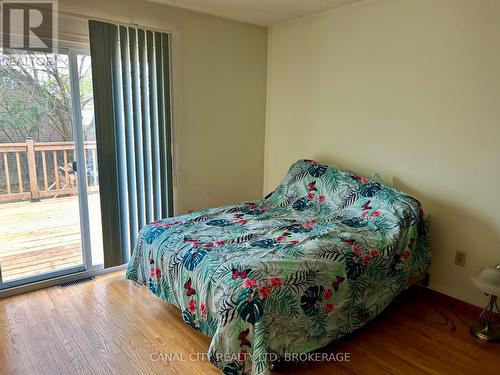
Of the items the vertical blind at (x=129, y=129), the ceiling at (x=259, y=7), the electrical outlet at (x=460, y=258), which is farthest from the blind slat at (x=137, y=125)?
the electrical outlet at (x=460, y=258)

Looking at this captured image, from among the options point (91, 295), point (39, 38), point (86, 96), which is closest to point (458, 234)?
point (91, 295)

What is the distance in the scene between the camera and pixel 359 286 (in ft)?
7.27

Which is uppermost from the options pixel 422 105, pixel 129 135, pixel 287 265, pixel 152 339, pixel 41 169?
pixel 422 105

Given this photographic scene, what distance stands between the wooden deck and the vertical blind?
9.6 inches

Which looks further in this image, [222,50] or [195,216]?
[222,50]

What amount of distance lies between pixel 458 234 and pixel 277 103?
2.15m

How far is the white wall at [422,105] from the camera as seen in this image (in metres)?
2.47

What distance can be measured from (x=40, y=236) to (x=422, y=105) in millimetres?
3322

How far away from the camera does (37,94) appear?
9.03 ft

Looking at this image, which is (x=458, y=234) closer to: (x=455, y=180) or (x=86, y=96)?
(x=455, y=180)

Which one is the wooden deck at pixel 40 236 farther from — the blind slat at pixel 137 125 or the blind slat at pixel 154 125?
the blind slat at pixel 154 125

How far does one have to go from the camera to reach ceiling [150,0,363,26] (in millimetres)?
3029

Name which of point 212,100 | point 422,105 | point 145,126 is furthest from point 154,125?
point 422,105

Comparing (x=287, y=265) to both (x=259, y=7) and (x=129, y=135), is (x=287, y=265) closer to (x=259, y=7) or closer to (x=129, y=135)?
(x=129, y=135)
